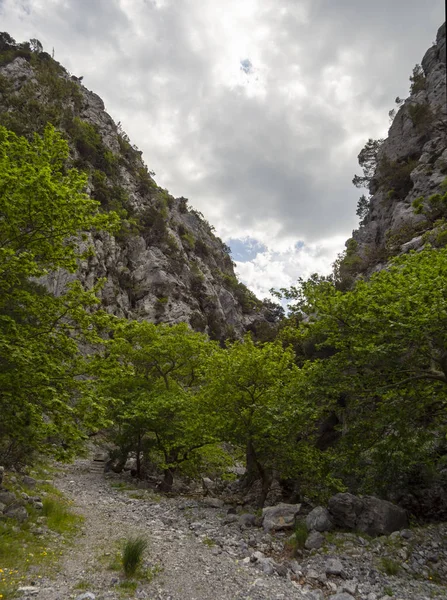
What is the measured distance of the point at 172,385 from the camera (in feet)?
75.9

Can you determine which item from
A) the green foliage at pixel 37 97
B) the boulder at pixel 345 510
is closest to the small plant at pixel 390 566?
the boulder at pixel 345 510

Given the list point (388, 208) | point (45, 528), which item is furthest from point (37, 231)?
point (388, 208)

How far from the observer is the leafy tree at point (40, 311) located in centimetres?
893

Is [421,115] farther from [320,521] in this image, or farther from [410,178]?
[320,521]

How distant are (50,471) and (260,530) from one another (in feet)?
43.3

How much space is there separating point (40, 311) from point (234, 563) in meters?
9.62

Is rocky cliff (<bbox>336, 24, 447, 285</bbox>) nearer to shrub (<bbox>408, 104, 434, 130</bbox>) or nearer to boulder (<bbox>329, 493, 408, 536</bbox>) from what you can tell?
shrub (<bbox>408, 104, 434, 130</bbox>)

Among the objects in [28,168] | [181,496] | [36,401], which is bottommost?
[181,496]

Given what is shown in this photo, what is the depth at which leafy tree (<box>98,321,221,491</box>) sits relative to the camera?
739 inches

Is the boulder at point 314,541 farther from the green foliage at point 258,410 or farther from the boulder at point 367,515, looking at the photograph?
the green foliage at point 258,410

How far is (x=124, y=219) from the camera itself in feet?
180

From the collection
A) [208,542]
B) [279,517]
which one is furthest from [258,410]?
[208,542]

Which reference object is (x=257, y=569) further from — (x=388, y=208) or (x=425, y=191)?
(x=388, y=208)

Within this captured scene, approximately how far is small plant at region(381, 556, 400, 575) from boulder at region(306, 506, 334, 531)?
2.90 meters
